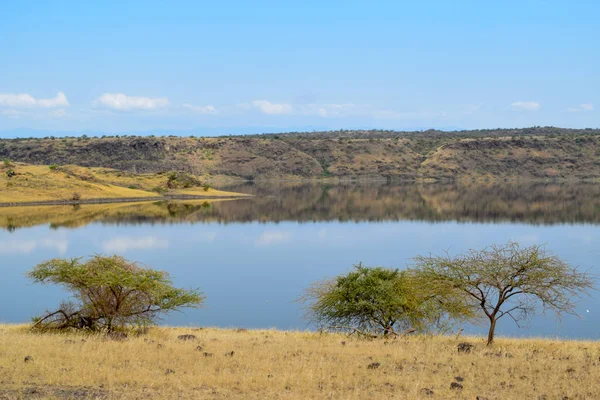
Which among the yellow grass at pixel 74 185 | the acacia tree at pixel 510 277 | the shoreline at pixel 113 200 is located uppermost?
the acacia tree at pixel 510 277

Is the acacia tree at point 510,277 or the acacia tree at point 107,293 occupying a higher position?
the acacia tree at point 510,277

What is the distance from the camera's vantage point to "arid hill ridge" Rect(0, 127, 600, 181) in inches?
6516

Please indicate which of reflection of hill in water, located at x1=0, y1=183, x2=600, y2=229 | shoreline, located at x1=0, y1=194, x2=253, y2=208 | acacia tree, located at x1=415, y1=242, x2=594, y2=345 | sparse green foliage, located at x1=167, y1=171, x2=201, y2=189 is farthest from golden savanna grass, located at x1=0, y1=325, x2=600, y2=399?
sparse green foliage, located at x1=167, y1=171, x2=201, y2=189

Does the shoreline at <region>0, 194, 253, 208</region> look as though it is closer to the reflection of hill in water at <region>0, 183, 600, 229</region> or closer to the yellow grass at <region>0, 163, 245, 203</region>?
the yellow grass at <region>0, 163, 245, 203</region>

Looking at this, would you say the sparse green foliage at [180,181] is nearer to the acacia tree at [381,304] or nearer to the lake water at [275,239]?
the lake water at [275,239]

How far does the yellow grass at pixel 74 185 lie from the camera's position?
312 ft

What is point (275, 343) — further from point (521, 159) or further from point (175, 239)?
point (521, 159)

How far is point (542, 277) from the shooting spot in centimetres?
1900

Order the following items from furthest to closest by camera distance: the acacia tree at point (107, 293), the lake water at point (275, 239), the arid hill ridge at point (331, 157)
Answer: the arid hill ridge at point (331, 157), the lake water at point (275, 239), the acacia tree at point (107, 293)

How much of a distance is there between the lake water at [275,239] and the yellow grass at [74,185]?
7.41 m

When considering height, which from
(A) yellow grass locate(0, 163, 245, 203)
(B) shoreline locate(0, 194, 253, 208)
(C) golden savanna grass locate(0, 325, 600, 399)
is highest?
(C) golden savanna grass locate(0, 325, 600, 399)

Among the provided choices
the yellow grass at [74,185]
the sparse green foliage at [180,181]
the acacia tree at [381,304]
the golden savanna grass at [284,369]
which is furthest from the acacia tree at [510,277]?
the sparse green foliage at [180,181]

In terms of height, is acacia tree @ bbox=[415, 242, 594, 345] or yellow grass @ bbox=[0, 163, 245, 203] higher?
acacia tree @ bbox=[415, 242, 594, 345]

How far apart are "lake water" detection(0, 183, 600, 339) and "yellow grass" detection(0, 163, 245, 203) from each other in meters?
7.41
